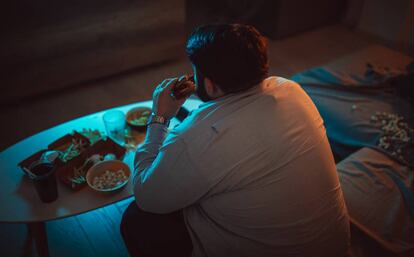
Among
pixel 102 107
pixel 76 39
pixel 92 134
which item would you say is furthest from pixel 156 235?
pixel 76 39

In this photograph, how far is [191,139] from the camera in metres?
1.04

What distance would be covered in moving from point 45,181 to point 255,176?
0.75m

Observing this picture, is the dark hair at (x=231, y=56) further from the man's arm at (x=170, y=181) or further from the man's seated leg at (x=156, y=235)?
the man's seated leg at (x=156, y=235)

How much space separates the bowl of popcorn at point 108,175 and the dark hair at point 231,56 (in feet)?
1.99

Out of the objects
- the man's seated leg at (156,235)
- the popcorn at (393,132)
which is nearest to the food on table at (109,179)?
the man's seated leg at (156,235)

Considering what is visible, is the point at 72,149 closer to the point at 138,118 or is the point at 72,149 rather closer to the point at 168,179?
the point at 138,118

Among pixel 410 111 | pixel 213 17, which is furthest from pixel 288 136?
pixel 213 17

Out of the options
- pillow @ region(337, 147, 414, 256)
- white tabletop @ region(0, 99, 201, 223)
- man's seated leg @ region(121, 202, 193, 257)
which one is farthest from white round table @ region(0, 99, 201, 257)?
pillow @ region(337, 147, 414, 256)

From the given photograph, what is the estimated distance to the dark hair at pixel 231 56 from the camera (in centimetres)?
107

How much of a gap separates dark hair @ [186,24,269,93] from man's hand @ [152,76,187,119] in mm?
295

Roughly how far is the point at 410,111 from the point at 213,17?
2092 mm

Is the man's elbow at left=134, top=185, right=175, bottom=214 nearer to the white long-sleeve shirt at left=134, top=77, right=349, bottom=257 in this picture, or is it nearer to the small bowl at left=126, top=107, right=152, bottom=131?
the white long-sleeve shirt at left=134, top=77, right=349, bottom=257

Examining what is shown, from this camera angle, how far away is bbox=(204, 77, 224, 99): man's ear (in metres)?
1.12

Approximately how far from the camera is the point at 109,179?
1494 millimetres
